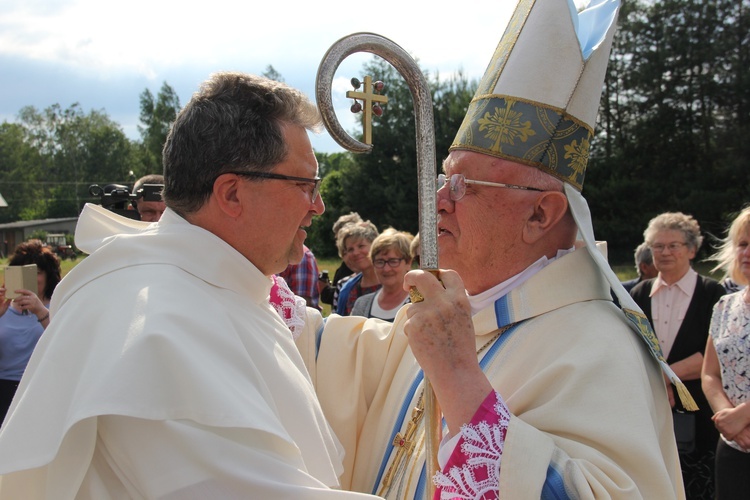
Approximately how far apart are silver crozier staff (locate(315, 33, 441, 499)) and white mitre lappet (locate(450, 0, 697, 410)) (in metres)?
0.43

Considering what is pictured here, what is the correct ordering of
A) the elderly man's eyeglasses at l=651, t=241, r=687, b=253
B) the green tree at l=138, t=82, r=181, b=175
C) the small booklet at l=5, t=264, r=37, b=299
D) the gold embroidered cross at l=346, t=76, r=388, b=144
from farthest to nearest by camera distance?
the green tree at l=138, t=82, r=181, b=175 → the elderly man's eyeglasses at l=651, t=241, r=687, b=253 → the small booklet at l=5, t=264, r=37, b=299 → the gold embroidered cross at l=346, t=76, r=388, b=144

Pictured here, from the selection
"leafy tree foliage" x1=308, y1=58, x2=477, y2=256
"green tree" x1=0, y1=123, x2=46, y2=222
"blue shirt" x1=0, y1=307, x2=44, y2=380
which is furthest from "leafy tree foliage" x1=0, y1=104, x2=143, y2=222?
"blue shirt" x1=0, y1=307, x2=44, y2=380

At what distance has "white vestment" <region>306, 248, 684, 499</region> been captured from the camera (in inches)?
73.7

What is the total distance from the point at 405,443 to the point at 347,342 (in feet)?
1.77

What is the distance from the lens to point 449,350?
1968 millimetres

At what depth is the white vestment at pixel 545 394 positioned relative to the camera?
187 cm

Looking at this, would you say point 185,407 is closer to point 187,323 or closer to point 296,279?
point 187,323

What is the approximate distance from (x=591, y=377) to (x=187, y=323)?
1143 mm

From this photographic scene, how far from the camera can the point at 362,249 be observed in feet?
22.6

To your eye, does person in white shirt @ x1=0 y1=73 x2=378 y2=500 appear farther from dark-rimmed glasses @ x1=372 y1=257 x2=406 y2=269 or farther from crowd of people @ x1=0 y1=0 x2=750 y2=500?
dark-rimmed glasses @ x1=372 y1=257 x2=406 y2=269

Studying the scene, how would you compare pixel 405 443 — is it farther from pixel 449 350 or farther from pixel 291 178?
pixel 291 178

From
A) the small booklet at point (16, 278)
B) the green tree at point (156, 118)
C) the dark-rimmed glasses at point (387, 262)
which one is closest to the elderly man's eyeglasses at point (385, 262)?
the dark-rimmed glasses at point (387, 262)

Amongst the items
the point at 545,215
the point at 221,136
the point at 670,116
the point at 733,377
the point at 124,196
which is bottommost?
the point at 733,377

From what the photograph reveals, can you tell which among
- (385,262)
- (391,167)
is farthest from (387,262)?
(391,167)
